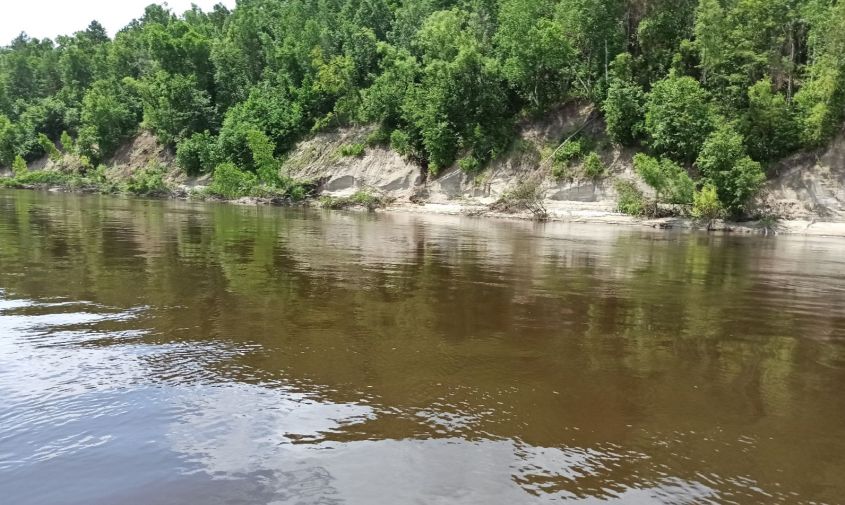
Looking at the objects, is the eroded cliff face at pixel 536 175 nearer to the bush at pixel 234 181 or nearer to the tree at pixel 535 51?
the tree at pixel 535 51

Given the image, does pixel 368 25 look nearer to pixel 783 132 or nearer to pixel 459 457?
pixel 783 132

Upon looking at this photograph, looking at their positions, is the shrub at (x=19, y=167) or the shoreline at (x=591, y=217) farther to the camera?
the shrub at (x=19, y=167)

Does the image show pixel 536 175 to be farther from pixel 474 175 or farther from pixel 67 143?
pixel 67 143

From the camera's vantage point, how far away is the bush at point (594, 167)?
173 ft

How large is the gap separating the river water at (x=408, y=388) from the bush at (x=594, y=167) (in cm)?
3591

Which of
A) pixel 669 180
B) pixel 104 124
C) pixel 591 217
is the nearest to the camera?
pixel 669 180

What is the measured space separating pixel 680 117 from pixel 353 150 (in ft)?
120

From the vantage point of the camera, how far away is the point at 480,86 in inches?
2416

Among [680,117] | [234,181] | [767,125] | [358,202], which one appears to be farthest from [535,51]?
[234,181]

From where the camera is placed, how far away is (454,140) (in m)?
62.5

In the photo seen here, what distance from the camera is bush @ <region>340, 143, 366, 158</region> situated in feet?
225

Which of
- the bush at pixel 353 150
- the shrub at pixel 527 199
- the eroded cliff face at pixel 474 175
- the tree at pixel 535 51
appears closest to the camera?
the shrub at pixel 527 199

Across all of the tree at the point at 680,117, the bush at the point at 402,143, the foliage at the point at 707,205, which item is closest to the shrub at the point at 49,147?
the bush at the point at 402,143

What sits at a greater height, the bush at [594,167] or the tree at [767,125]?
the tree at [767,125]
